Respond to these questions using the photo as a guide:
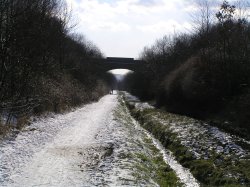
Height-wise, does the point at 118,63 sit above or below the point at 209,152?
above

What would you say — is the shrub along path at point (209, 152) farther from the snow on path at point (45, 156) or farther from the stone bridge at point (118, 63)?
the stone bridge at point (118, 63)

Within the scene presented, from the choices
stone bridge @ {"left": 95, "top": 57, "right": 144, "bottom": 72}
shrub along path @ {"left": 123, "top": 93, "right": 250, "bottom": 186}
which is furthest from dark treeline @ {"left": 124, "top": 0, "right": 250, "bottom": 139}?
stone bridge @ {"left": 95, "top": 57, "right": 144, "bottom": 72}

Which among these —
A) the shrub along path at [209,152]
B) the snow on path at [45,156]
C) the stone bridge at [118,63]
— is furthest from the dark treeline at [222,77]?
the stone bridge at [118,63]

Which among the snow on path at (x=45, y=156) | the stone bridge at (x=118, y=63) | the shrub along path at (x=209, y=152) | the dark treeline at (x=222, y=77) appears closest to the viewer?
the snow on path at (x=45, y=156)

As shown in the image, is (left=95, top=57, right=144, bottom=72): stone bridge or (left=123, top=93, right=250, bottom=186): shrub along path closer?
(left=123, top=93, right=250, bottom=186): shrub along path

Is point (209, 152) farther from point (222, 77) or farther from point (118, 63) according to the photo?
point (118, 63)

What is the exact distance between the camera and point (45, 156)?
46.1 ft

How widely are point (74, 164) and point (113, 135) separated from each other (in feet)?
21.5

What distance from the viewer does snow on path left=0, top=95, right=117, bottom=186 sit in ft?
36.3

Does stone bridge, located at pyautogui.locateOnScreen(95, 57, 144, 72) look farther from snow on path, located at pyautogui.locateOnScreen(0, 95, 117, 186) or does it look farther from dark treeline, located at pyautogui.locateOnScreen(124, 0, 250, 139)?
snow on path, located at pyautogui.locateOnScreen(0, 95, 117, 186)

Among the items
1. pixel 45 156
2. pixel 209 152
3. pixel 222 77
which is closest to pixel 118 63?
pixel 222 77

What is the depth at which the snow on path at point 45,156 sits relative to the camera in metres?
11.1

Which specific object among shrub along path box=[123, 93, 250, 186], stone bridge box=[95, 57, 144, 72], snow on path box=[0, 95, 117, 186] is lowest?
shrub along path box=[123, 93, 250, 186]

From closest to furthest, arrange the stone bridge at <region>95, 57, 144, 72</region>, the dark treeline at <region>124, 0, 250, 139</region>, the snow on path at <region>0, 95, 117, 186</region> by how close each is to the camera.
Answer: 1. the snow on path at <region>0, 95, 117, 186</region>
2. the dark treeline at <region>124, 0, 250, 139</region>
3. the stone bridge at <region>95, 57, 144, 72</region>
